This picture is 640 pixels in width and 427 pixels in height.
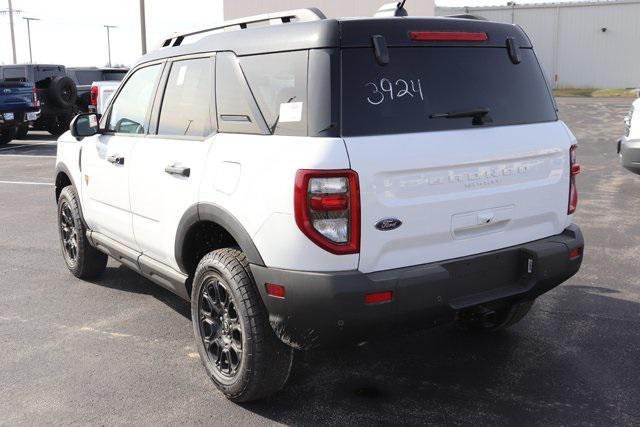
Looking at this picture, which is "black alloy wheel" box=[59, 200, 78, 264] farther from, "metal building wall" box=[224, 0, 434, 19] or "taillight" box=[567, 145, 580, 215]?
"metal building wall" box=[224, 0, 434, 19]

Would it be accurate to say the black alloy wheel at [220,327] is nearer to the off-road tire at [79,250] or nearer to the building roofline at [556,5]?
the off-road tire at [79,250]

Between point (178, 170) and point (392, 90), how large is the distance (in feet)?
4.40

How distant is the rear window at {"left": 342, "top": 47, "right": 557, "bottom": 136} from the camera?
2986 millimetres

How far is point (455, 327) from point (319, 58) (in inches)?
92.7

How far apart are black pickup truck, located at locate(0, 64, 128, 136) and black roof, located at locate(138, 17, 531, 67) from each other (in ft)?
55.9

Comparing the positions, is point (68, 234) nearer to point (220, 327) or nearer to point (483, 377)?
point (220, 327)

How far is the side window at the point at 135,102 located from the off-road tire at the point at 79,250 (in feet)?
3.12

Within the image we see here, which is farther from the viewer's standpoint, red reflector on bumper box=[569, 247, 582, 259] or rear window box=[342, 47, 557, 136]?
red reflector on bumper box=[569, 247, 582, 259]

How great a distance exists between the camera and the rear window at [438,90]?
2986mm

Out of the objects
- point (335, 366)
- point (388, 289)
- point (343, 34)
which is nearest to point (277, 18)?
→ point (343, 34)

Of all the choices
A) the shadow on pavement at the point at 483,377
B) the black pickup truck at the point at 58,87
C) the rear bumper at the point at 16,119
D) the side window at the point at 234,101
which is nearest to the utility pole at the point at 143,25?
the black pickup truck at the point at 58,87

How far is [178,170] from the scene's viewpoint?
3701 millimetres

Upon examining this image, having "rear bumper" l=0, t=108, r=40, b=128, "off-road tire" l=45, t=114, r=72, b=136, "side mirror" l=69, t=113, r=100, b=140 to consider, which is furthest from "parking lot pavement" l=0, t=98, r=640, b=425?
"off-road tire" l=45, t=114, r=72, b=136

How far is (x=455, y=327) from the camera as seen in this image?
178 inches
